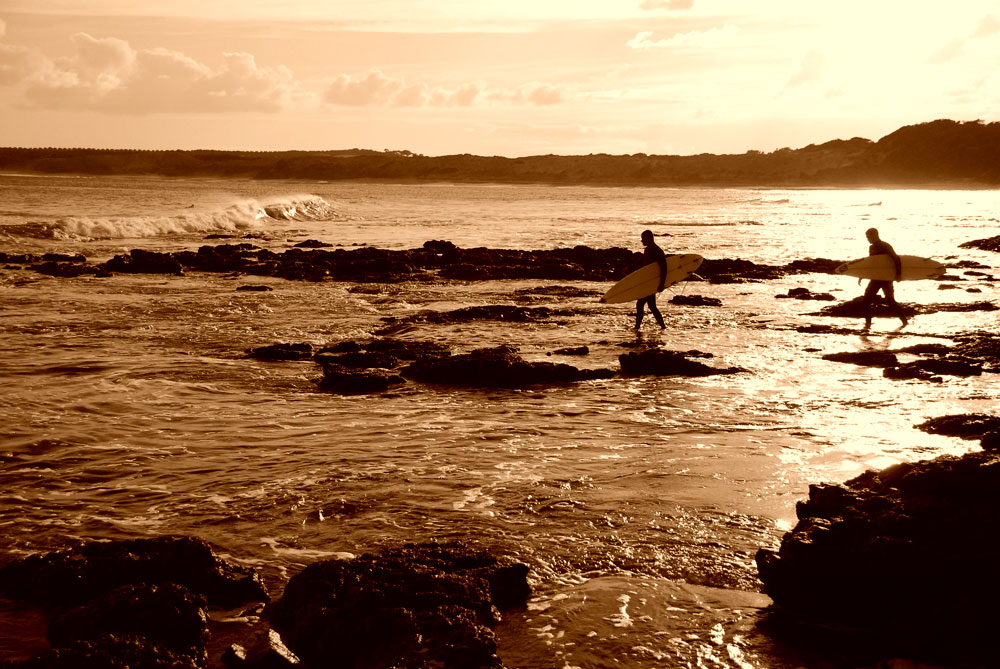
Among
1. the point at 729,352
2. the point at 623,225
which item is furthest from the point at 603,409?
the point at 623,225

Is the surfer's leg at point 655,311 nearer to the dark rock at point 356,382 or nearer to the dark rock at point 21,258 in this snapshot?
the dark rock at point 356,382

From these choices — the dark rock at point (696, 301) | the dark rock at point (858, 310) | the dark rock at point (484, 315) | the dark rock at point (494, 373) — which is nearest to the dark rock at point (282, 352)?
the dark rock at point (494, 373)

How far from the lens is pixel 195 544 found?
657 cm

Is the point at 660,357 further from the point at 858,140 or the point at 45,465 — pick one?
the point at 858,140

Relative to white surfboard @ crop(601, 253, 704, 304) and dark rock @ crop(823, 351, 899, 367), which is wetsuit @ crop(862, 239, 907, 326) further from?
white surfboard @ crop(601, 253, 704, 304)

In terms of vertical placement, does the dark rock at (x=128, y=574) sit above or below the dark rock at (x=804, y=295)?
below

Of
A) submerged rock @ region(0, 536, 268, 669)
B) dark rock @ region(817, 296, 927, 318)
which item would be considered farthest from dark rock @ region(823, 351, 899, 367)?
submerged rock @ region(0, 536, 268, 669)

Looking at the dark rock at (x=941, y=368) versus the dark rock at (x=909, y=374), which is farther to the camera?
the dark rock at (x=941, y=368)

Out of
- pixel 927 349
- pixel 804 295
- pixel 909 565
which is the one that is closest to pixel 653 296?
pixel 927 349

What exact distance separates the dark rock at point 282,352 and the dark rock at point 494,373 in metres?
2.11

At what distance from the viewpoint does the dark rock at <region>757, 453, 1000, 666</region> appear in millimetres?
5602

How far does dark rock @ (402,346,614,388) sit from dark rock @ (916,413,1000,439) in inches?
178

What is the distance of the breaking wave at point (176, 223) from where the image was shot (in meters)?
42.6

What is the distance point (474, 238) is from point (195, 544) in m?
37.2
